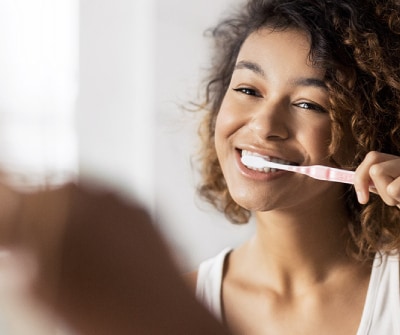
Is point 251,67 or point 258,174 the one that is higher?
point 251,67

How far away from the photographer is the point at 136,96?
4.52 feet

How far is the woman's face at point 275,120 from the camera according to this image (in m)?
0.93

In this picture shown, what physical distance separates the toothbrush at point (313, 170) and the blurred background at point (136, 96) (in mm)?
392

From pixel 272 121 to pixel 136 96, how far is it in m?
0.52

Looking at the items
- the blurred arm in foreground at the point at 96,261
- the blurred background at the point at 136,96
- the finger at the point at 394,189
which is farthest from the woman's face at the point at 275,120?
the blurred arm in foreground at the point at 96,261

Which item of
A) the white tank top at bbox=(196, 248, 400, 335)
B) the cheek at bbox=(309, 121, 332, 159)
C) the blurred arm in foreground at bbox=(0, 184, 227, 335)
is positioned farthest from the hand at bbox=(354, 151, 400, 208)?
the blurred arm in foreground at bbox=(0, 184, 227, 335)

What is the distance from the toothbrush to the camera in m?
0.78

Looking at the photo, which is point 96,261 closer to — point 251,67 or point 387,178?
point 387,178

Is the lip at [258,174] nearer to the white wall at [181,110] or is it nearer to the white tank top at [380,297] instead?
the white tank top at [380,297]

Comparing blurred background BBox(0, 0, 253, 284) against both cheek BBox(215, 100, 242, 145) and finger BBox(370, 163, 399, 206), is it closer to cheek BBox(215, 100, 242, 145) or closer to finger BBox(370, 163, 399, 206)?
cheek BBox(215, 100, 242, 145)

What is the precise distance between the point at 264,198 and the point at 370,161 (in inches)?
9.5

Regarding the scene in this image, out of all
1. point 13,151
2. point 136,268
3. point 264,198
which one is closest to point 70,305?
point 136,268

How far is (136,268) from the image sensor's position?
26 cm

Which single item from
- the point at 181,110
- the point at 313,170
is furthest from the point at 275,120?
the point at 181,110
